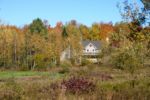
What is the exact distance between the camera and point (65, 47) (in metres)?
95.9

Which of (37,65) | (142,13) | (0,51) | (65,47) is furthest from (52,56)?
(142,13)

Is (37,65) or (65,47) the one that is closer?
(37,65)

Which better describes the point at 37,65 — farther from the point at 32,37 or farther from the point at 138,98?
the point at 138,98

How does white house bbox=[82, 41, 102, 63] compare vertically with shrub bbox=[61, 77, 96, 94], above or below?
above

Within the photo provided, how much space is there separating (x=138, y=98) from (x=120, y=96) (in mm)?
723

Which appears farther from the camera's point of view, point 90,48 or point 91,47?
point 90,48

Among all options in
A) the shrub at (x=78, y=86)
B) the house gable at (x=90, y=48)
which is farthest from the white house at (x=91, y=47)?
the shrub at (x=78, y=86)

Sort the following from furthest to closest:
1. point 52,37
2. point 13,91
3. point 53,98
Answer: point 52,37, point 13,91, point 53,98

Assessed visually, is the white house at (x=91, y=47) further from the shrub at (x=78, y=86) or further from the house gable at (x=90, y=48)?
the shrub at (x=78, y=86)

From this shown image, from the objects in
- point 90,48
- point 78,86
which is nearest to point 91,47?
point 90,48

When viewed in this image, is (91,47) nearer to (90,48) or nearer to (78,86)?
(90,48)

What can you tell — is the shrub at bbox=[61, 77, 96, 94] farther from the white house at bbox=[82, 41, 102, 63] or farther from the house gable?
the house gable

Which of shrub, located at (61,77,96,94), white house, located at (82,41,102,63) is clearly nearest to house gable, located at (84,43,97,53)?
white house, located at (82,41,102,63)

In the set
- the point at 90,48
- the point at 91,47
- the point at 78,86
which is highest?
the point at 91,47
